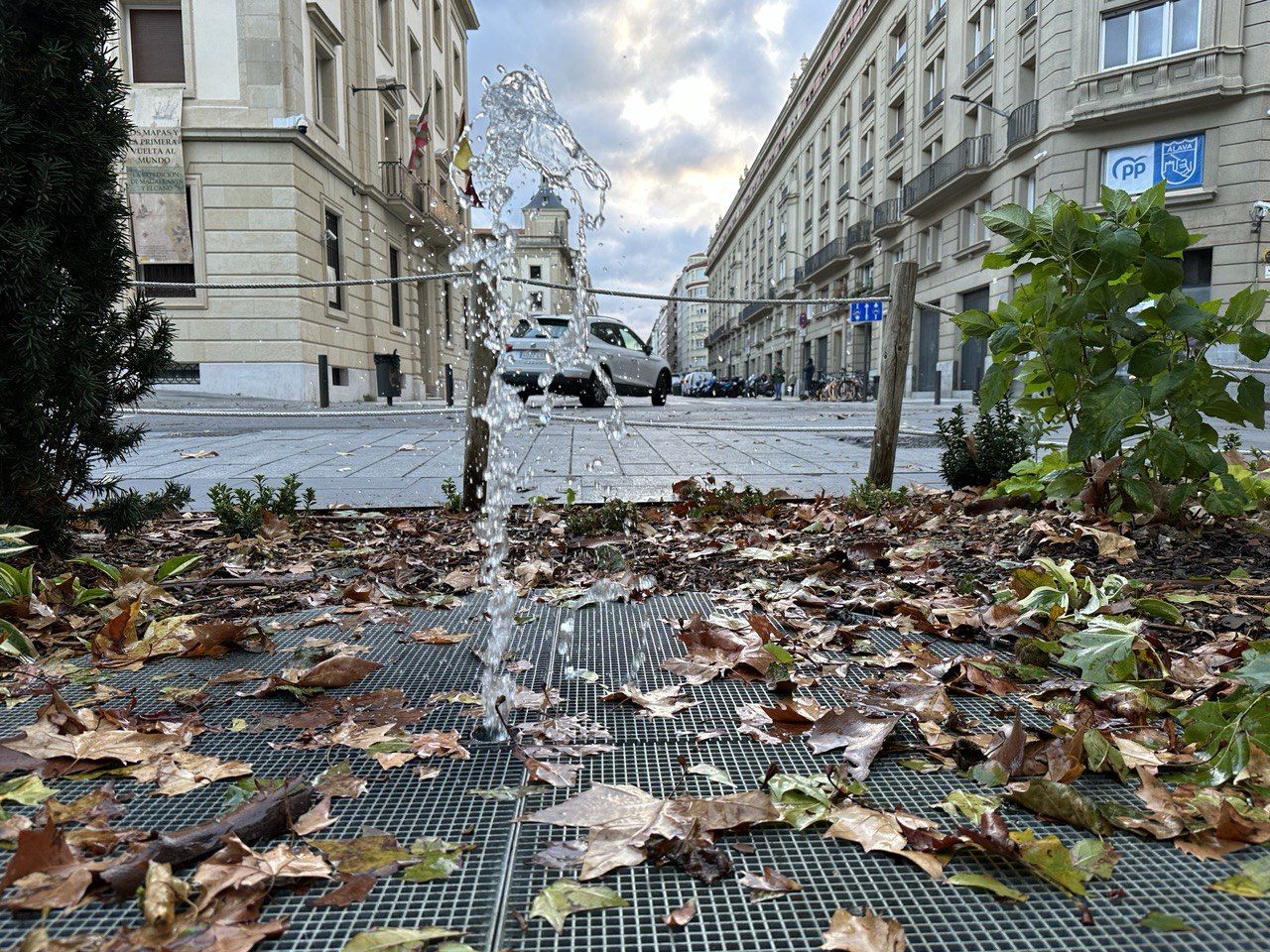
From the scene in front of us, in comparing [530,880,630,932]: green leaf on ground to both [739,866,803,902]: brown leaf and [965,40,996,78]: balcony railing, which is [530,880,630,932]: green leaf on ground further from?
[965,40,996,78]: balcony railing

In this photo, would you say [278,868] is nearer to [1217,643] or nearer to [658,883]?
[658,883]

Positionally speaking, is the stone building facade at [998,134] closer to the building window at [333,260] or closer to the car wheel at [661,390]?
the car wheel at [661,390]

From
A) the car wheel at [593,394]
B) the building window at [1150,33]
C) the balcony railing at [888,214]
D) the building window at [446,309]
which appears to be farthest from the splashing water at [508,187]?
the balcony railing at [888,214]

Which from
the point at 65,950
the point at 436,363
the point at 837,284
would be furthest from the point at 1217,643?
the point at 837,284

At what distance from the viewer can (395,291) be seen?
78.9ft

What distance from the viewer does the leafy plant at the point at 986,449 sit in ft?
15.3

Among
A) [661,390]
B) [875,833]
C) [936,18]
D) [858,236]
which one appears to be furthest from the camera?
[858,236]

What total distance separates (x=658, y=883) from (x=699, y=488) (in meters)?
3.43

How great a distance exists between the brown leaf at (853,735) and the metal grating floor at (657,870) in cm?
4

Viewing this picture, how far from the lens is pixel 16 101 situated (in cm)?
280

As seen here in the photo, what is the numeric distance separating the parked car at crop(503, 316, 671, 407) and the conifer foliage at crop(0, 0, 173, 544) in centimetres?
971

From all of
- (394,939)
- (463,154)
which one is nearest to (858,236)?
A: (463,154)

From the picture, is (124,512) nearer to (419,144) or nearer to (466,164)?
(466,164)

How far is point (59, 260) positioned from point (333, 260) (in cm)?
1733
